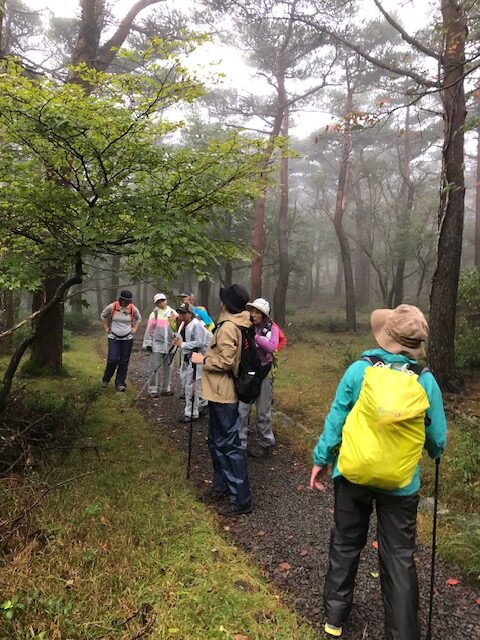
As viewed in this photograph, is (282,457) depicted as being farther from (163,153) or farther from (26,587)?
(163,153)

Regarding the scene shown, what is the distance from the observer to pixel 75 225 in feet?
12.8

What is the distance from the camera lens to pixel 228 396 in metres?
3.95

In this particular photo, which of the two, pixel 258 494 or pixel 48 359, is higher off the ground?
pixel 48 359

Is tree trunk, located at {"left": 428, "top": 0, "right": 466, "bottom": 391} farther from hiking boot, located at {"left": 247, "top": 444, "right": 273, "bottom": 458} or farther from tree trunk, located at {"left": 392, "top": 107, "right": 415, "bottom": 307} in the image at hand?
tree trunk, located at {"left": 392, "top": 107, "right": 415, "bottom": 307}

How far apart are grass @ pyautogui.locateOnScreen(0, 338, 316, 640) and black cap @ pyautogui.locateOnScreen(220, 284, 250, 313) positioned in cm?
196

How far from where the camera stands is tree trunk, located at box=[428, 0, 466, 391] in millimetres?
7312

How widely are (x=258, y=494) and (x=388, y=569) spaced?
2.14 m

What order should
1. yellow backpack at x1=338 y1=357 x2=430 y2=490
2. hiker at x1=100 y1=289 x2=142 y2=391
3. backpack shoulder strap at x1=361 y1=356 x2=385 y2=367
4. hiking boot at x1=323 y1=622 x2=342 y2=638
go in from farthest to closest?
hiker at x1=100 y1=289 x2=142 y2=391 < hiking boot at x1=323 y1=622 x2=342 y2=638 < backpack shoulder strap at x1=361 y1=356 x2=385 y2=367 < yellow backpack at x1=338 y1=357 x2=430 y2=490

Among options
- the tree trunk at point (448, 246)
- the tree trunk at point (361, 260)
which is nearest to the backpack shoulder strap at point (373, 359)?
the tree trunk at point (448, 246)

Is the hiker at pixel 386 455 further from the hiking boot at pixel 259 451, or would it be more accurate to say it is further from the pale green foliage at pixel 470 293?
the pale green foliage at pixel 470 293

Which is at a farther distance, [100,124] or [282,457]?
[282,457]

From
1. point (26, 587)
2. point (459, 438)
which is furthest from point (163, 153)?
point (459, 438)

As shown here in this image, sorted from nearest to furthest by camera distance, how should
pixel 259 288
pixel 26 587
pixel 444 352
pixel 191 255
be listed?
1. pixel 26 587
2. pixel 191 255
3. pixel 444 352
4. pixel 259 288

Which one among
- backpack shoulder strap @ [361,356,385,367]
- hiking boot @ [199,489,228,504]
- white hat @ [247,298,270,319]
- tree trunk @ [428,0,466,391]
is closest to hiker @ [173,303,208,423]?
white hat @ [247,298,270,319]
